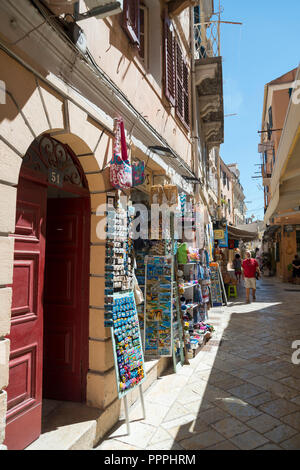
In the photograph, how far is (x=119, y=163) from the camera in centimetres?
360

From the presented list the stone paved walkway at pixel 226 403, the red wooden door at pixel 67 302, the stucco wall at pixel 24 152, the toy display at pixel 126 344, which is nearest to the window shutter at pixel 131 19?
the stucco wall at pixel 24 152

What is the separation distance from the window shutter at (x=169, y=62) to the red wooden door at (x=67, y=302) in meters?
3.79

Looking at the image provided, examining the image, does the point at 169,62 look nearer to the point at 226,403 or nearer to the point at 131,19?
the point at 131,19

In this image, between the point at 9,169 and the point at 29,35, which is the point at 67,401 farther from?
the point at 29,35

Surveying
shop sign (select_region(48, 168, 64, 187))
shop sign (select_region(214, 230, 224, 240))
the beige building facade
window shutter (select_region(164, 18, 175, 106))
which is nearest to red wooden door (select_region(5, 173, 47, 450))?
shop sign (select_region(48, 168, 64, 187))

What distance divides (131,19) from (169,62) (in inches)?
79.3

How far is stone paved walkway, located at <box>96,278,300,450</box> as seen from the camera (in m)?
3.03

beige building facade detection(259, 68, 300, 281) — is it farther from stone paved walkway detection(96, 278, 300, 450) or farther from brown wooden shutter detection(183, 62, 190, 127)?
stone paved walkway detection(96, 278, 300, 450)

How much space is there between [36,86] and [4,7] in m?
0.53

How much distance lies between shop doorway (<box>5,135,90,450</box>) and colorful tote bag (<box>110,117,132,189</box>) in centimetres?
39

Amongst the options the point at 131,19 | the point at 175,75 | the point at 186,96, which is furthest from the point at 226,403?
the point at 186,96

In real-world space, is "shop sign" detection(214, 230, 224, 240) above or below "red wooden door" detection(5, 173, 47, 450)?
above

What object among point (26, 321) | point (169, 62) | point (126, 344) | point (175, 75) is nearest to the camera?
point (26, 321)

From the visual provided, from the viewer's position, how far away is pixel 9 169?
2221 mm
